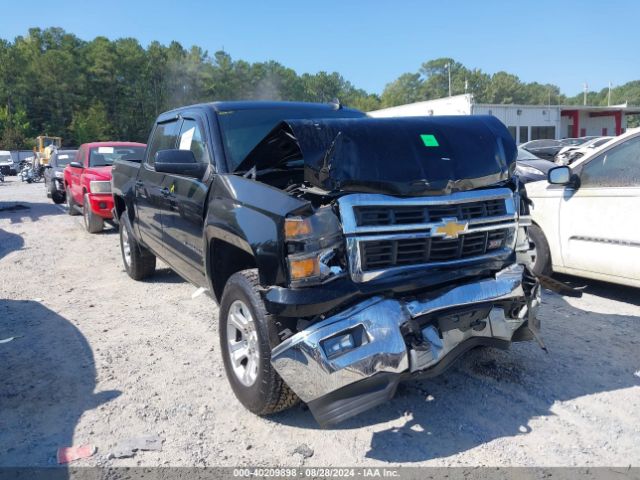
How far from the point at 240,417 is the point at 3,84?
268 ft

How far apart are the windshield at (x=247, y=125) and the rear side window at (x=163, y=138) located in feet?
2.83

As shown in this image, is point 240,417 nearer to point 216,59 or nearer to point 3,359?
point 3,359

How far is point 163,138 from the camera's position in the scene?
558cm

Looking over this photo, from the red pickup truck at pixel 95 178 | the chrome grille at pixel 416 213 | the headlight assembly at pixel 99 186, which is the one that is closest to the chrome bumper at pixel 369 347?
the chrome grille at pixel 416 213

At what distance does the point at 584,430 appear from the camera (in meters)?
3.25

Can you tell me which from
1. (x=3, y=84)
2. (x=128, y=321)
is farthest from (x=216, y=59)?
(x=128, y=321)

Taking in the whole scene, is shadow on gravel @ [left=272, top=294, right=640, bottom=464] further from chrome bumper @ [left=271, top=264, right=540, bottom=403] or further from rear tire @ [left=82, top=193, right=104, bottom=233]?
rear tire @ [left=82, top=193, right=104, bottom=233]

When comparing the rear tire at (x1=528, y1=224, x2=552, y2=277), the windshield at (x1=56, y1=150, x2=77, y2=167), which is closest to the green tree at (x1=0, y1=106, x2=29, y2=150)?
the windshield at (x1=56, y1=150, x2=77, y2=167)

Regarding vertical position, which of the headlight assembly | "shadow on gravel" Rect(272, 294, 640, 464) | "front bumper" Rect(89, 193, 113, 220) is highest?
the headlight assembly

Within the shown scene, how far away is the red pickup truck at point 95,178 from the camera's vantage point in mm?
10500

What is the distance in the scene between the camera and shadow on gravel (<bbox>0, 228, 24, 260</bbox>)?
9562 mm

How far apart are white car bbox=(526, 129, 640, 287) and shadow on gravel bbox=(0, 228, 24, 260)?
8.06 meters

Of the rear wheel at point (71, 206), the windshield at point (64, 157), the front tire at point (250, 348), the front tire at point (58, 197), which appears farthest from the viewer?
the windshield at point (64, 157)

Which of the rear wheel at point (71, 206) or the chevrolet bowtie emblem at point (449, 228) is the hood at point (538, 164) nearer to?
the chevrolet bowtie emblem at point (449, 228)
